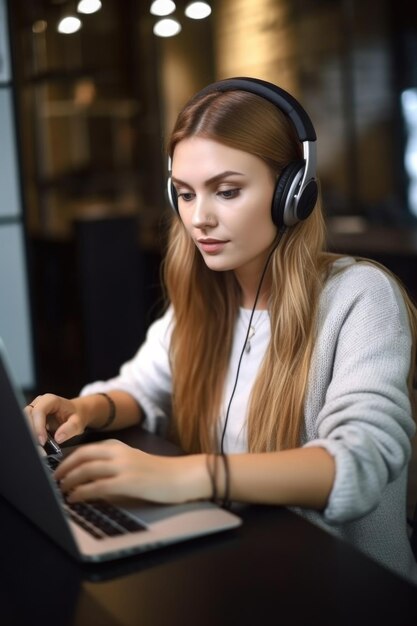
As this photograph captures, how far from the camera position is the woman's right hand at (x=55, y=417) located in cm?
119

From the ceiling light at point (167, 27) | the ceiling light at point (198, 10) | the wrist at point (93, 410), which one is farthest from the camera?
the ceiling light at point (198, 10)

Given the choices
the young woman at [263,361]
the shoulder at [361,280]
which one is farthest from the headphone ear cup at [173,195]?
the shoulder at [361,280]

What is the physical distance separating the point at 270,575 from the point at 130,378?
74 centimetres

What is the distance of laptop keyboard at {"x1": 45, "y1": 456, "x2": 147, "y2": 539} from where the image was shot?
2.88 ft

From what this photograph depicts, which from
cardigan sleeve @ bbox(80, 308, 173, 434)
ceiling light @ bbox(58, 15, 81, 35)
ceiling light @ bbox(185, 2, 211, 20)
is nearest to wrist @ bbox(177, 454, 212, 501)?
cardigan sleeve @ bbox(80, 308, 173, 434)

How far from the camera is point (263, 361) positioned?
129 cm

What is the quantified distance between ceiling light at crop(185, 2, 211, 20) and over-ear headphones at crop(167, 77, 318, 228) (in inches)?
251

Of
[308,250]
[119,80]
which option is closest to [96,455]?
[308,250]

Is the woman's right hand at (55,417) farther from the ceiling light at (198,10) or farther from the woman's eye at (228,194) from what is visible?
the ceiling light at (198,10)

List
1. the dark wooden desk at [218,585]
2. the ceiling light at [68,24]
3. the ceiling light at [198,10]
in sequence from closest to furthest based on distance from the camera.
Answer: the dark wooden desk at [218,585] < the ceiling light at [68,24] < the ceiling light at [198,10]

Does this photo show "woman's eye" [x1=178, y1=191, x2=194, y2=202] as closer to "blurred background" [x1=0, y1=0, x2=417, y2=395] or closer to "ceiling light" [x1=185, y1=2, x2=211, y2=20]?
"blurred background" [x1=0, y1=0, x2=417, y2=395]

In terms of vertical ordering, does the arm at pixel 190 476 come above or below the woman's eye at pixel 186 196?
below

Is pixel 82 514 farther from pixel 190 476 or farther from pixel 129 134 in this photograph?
pixel 129 134

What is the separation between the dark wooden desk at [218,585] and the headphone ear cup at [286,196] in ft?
1.51
